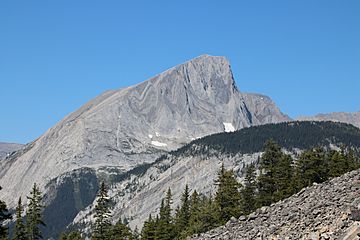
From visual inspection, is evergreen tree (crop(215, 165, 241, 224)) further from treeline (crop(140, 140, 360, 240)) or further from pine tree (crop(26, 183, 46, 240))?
pine tree (crop(26, 183, 46, 240))

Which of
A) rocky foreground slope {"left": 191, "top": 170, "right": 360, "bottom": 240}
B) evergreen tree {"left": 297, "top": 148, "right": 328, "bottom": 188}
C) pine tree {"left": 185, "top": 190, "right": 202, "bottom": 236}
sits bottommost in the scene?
rocky foreground slope {"left": 191, "top": 170, "right": 360, "bottom": 240}

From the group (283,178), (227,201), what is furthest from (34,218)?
(283,178)

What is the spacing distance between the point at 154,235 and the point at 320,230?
47.7 metres

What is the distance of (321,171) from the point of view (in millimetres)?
75875

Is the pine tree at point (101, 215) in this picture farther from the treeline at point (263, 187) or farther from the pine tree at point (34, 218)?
the pine tree at point (34, 218)

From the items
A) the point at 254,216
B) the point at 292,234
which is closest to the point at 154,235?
the point at 254,216

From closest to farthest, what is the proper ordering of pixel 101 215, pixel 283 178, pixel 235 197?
pixel 101 215, pixel 283 178, pixel 235 197

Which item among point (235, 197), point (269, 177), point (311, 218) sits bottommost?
point (311, 218)

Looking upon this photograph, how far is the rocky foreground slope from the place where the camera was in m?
27.0

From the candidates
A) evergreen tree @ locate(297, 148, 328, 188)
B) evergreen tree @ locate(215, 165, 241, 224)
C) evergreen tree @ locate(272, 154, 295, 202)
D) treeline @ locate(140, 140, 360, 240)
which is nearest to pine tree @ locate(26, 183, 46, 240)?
treeline @ locate(140, 140, 360, 240)

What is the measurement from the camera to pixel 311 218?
112ft

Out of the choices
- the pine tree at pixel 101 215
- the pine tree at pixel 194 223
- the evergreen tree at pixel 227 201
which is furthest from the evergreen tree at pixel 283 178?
the pine tree at pixel 101 215

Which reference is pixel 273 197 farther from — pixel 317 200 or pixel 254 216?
pixel 317 200

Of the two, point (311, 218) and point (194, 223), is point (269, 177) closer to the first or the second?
point (194, 223)
